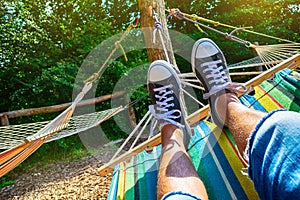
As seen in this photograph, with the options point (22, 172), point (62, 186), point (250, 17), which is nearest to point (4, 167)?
point (62, 186)

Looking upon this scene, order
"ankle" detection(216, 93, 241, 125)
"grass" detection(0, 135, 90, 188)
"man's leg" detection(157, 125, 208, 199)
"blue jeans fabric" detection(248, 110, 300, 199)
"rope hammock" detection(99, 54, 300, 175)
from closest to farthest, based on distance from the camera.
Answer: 1. "blue jeans fabric" detection(248, 110, 300, 199)
2. "man's leg" detection(157, 125, 208, 199)
3. "ankle" detection(216, 93, 241, 125)
4. "rope hammock" detection(99, 54, 300, 175)
5. "grass" detection(0, 135, 90, 188)

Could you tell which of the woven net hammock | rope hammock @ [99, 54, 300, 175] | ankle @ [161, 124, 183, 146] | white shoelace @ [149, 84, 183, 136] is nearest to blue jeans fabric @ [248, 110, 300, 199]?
ankle @ [161, 124, 183, 146]

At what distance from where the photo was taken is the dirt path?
6.55 ft

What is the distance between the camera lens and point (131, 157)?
112cm

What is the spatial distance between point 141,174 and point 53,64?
295 cm

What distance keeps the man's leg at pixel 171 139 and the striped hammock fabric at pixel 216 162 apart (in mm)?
108

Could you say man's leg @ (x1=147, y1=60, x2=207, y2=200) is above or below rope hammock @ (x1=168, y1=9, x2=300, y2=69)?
below

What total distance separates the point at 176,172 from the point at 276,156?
0.84 feet

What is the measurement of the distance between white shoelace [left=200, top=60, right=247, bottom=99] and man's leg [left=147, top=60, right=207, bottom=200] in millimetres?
148

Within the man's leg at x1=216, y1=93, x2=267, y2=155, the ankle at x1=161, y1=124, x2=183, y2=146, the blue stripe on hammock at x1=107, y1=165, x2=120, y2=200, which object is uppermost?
the man's leg at x1=216, y1=93, x2=267, y2=155

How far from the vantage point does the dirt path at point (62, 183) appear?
6.55ft

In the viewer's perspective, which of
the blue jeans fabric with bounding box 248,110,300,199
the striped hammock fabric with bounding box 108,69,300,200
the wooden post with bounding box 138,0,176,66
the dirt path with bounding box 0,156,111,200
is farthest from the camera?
the dirt path with bounding box 0,156,111,200

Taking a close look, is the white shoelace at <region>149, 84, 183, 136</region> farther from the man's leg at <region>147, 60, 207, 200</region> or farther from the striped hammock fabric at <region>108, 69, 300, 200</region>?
the striped hammock fabric at <region>108, 69, 300, 200</region>

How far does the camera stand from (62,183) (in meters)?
2.25
